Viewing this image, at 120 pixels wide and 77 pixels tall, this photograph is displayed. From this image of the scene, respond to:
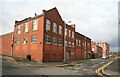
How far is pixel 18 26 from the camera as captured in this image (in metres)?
27.1

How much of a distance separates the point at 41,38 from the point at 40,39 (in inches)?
13.2

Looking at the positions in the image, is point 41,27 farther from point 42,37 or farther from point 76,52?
point 76,52

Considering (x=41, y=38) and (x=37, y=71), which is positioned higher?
(x=41, y=38)

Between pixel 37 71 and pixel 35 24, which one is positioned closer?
pixel 37 71

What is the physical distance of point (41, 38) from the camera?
69.3ft

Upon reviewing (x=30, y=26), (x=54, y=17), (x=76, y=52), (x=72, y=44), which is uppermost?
(x=54, y=17)

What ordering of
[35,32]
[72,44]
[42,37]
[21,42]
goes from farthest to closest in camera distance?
[72,44]
[21,42]
[35,32]
[42,37]

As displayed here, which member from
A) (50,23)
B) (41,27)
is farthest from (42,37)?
(50,23)

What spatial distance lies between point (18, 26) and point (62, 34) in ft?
40.4

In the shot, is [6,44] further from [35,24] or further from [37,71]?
[37,71]

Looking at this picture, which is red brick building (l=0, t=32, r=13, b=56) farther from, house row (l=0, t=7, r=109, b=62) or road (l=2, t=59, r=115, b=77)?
road (l=2, t=59, r=115, b=77)

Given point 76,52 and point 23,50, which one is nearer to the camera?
point 23,50

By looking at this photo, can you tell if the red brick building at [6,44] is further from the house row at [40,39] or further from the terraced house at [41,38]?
the terraced house at [41,38]

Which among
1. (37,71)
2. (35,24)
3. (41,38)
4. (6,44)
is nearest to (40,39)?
(41,38)
